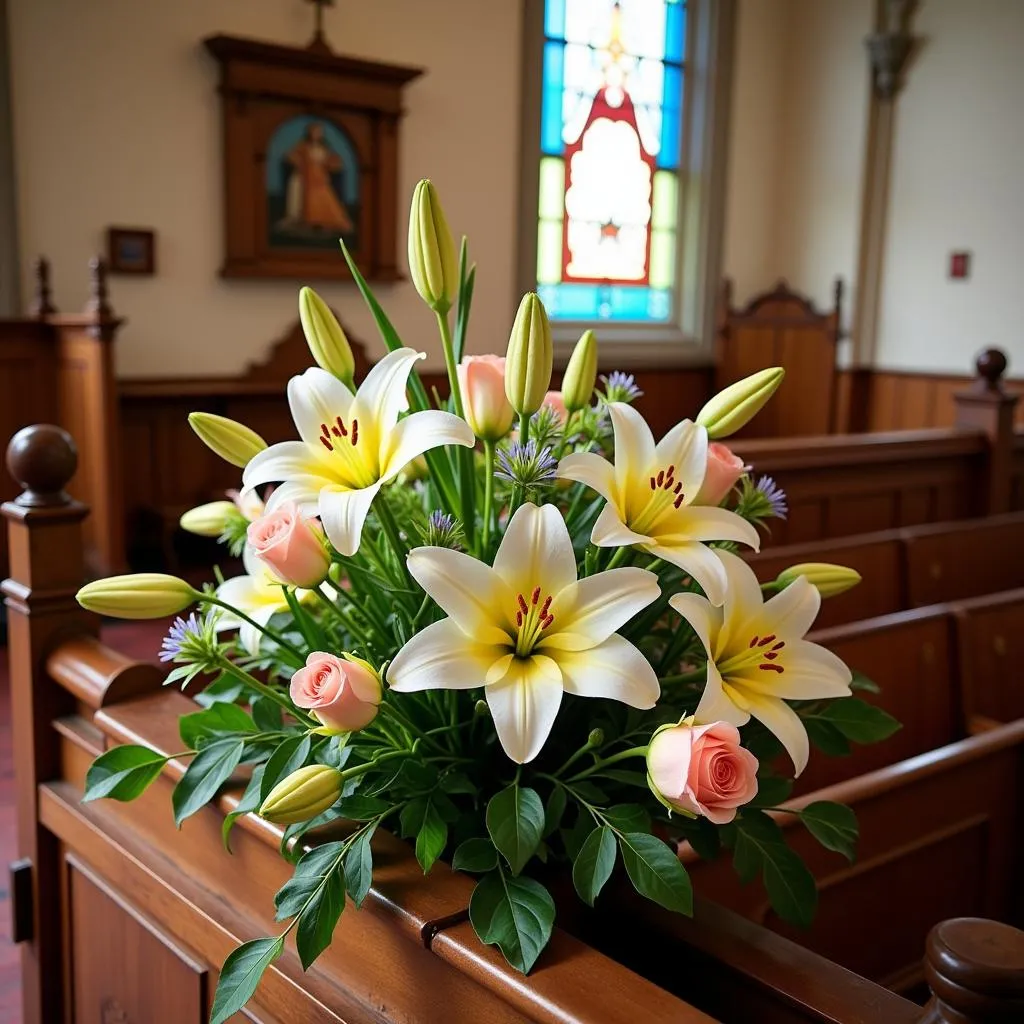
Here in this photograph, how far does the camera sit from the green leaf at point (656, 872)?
2.87 feet

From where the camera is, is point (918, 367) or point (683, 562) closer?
point (683, 562)

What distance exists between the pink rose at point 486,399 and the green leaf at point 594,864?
35 centimetres

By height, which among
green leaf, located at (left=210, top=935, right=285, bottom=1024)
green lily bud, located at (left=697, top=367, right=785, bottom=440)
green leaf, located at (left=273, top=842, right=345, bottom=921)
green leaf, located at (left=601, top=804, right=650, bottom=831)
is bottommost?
green leaf, located at (left=210, top=935, right=285, bottom=1024)

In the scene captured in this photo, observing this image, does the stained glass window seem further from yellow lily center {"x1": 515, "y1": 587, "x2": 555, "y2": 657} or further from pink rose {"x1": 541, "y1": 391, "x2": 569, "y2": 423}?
yellow lily center {"x1": 515, "y1": 587, "x2": 555, "y2": 657}

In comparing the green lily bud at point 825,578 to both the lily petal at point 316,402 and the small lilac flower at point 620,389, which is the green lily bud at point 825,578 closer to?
the small lilac flower at point 620,389

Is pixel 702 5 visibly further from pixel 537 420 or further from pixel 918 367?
pixel 537 420

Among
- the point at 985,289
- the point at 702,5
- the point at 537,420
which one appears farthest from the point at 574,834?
the point at 702,5

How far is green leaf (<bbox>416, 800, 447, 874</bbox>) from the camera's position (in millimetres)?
925

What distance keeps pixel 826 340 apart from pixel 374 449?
296 inches

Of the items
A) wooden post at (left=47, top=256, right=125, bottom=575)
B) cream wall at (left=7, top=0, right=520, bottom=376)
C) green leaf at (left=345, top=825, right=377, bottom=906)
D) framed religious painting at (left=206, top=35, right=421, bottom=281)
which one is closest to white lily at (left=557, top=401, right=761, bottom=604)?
green leaf at (left=345, top=825, right=377, bottom=906)

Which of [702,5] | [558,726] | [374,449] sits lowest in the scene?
[558,726]

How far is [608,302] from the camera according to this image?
312 inches

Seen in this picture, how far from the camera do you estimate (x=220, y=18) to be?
19.0 feet

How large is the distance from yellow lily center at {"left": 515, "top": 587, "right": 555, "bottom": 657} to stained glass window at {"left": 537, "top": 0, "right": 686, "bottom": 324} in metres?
6.67
